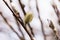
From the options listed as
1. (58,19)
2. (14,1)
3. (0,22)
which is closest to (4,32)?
(0,22)

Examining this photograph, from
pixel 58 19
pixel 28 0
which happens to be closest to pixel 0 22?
pixel 28 0

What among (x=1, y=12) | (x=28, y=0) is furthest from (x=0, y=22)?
(x=28, y=0)

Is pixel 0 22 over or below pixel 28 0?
below

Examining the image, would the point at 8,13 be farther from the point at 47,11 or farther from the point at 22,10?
the point at 47,11

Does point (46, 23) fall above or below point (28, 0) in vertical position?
below

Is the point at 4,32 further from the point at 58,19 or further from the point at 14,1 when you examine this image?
the point at 58,19

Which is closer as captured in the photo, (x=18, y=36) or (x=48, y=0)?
(x=18, y=36)

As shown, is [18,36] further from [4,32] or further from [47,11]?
[47,11]

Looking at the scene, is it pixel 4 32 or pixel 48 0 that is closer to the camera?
pixel 4 32
